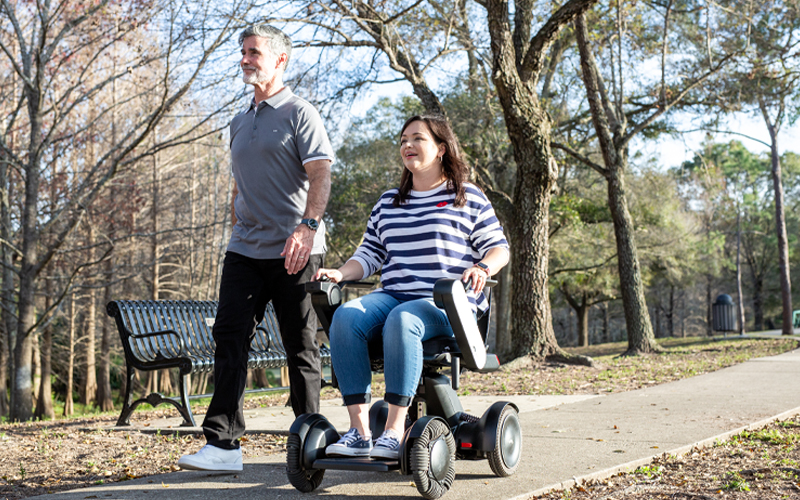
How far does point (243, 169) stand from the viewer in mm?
3551

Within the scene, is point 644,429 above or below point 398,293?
below

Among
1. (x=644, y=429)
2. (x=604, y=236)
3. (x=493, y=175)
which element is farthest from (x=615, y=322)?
(x=644, y=429)

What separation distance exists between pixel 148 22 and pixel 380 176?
11056 mm

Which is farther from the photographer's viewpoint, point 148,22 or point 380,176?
point 380,176

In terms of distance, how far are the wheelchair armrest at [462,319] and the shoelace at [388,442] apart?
0.44 meters

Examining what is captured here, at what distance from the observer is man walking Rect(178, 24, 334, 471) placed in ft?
11.2

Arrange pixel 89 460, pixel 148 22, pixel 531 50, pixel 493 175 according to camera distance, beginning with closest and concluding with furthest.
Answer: pixel 89 460
pixel 148 22
pixel 531 50
pixel 493 175

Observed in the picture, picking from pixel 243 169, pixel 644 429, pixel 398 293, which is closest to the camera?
pixel 398 293

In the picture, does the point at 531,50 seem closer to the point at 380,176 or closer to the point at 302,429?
the point at 302,429

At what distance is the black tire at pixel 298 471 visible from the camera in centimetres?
277

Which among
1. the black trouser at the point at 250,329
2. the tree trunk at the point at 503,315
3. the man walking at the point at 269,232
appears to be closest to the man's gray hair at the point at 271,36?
the man walking at the point at 269,232

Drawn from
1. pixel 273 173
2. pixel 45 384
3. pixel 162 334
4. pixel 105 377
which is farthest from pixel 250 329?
pixel 105 377

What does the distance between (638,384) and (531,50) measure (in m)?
5.15

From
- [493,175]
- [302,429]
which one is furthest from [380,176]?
[302,429]
